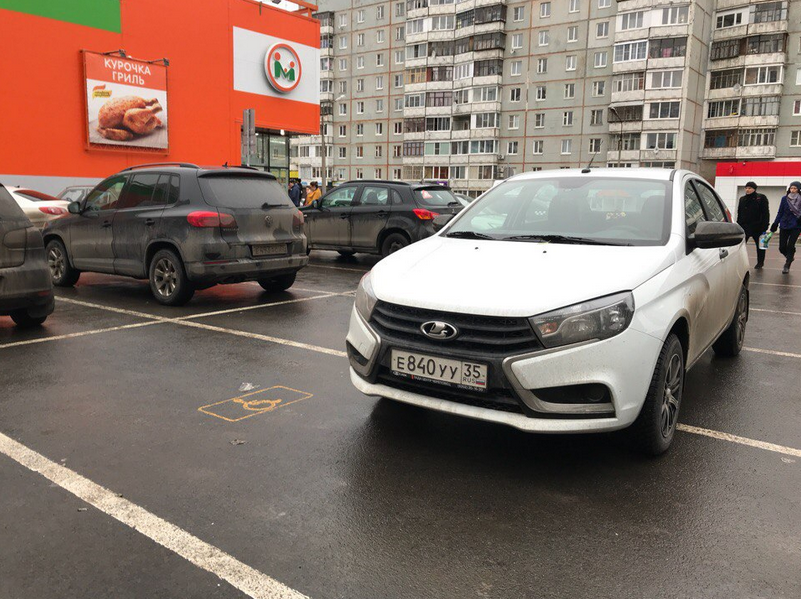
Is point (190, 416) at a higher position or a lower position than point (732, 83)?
lower

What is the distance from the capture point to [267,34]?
26625 millimetres

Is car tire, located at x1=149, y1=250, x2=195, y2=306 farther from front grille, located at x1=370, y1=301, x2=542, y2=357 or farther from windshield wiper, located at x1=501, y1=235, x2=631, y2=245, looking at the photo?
front grille, located at x1=370, y1=301, x2=542, y2=357

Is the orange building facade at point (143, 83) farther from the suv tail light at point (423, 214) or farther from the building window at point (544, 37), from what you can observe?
the building window at point (544, 37)

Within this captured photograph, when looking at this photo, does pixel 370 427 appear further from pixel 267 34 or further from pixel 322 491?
pixel 267 34

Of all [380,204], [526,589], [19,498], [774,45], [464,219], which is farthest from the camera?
[774,45]

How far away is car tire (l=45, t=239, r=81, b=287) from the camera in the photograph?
10.1 m

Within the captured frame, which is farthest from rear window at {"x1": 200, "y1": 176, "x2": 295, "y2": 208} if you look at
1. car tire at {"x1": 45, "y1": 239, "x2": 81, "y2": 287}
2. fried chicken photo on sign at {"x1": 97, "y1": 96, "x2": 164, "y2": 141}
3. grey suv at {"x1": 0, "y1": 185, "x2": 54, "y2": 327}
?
fried chicken photo on sign at {"x1": 97, "y1": 96, "x2": 164, "y2": 141}

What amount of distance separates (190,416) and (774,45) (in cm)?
6418

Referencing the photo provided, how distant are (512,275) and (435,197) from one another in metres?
9.73

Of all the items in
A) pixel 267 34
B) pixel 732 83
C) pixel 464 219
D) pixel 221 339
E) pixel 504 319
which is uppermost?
pixel 732 83

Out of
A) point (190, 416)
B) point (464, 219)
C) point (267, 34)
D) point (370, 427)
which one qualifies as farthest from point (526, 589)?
point (267, 34)

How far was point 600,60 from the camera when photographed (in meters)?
60.3

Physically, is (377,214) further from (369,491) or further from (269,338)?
(369,491)

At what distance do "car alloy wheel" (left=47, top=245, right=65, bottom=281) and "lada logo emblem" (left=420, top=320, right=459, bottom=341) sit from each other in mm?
8395
